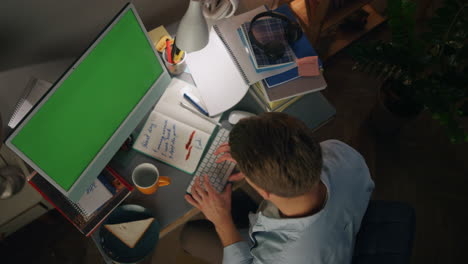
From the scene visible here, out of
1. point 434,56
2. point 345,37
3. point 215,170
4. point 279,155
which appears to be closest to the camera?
point 279,155

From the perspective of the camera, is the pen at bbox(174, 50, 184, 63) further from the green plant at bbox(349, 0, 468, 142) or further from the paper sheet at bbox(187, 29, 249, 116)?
the green plant at bbox(349, 0, 468, 142)

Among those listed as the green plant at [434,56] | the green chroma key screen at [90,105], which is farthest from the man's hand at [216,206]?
the green plant at [434,56]

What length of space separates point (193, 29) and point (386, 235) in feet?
2.84

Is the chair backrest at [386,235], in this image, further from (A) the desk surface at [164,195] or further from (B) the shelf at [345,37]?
(B) the shelf at [345,37]

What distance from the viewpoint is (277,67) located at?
1.30 metres

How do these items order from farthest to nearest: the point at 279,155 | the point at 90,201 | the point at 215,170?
the point at 215,170 < the point at 90,201 < the point at 279,155

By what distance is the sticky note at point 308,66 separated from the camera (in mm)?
1314

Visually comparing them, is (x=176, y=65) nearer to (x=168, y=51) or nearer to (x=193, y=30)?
(x=168, y=51)

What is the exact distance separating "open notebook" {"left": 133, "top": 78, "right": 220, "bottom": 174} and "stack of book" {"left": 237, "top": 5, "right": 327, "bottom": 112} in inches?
9.0

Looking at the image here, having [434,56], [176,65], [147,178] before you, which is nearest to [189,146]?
[147,178]

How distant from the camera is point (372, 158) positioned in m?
2.18

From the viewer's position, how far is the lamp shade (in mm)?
1054

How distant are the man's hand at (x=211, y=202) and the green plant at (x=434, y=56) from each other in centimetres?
95

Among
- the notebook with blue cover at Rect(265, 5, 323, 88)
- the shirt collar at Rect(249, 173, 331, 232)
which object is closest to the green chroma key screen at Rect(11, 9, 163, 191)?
the notebook with blue cover at Rect(265, 5, 323, 88)
